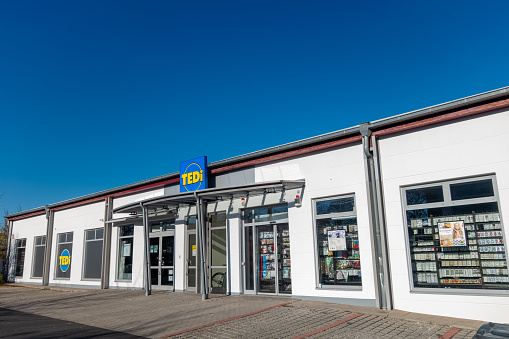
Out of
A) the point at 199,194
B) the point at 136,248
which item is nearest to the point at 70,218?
the point at 136,248

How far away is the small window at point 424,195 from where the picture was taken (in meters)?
8.34

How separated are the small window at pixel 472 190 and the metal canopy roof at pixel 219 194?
3685mm

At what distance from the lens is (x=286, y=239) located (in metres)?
10.9

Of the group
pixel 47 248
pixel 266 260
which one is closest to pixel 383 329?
pixel 266 260

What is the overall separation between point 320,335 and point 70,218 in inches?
615

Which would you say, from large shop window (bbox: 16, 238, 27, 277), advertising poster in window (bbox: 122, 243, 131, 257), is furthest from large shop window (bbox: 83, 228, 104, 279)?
large shop window (bbox: 16, 238, 27, 277)

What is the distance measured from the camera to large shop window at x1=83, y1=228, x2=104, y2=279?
16.6 metres

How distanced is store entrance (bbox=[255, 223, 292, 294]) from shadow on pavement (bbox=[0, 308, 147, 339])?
4.86 metres

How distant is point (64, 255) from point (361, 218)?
15031mm

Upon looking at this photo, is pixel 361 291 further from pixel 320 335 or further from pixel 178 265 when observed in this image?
pixel 178 265

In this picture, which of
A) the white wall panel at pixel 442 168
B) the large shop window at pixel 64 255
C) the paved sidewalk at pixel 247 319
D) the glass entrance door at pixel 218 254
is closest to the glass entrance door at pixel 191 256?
the glass entrance door at pixel 218 254

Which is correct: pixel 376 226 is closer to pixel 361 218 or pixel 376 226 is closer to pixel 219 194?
pixel 361 218

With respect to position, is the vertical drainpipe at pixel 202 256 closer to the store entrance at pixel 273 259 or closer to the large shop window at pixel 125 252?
the store entrance at pixel 273 259

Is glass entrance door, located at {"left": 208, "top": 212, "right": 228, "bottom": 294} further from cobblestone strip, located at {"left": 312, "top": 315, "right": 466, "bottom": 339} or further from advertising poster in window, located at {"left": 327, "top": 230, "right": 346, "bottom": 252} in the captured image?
cobblestone strip, located at {"left": 312, "top": 315, "right": 466, "bottom": 339}
